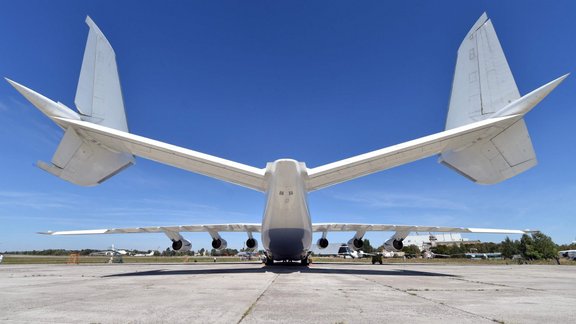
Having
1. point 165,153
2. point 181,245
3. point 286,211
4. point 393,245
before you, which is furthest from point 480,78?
point 181,245

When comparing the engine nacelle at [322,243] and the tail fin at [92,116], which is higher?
the tail fin at [92,116]

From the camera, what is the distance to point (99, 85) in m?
14.5

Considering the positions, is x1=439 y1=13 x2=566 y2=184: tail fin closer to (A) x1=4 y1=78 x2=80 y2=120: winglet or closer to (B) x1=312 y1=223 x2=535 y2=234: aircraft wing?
(B) x1=312 y1=223 x2=535 y2=234: aircraft wing

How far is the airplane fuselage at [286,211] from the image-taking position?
14469 mm

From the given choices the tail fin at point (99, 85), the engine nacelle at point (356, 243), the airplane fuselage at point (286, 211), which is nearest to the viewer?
the tail fin at point (99, 85)

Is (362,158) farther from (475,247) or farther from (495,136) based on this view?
(475,247)

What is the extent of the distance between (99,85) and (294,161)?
9376 mm

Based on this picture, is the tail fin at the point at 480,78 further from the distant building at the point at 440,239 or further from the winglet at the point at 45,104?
the distant building at the point at 440,239

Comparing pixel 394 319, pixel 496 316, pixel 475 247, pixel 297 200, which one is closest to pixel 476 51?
pixel 297 200

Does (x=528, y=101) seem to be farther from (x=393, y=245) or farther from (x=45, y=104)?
(x=45, y=104)

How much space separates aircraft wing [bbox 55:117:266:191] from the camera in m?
12.7

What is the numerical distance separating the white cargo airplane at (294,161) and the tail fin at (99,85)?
0.04m

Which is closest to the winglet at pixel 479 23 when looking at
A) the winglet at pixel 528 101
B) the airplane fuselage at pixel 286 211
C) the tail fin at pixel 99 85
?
the winglet at pixel 528 101

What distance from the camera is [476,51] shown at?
13.5 meters
